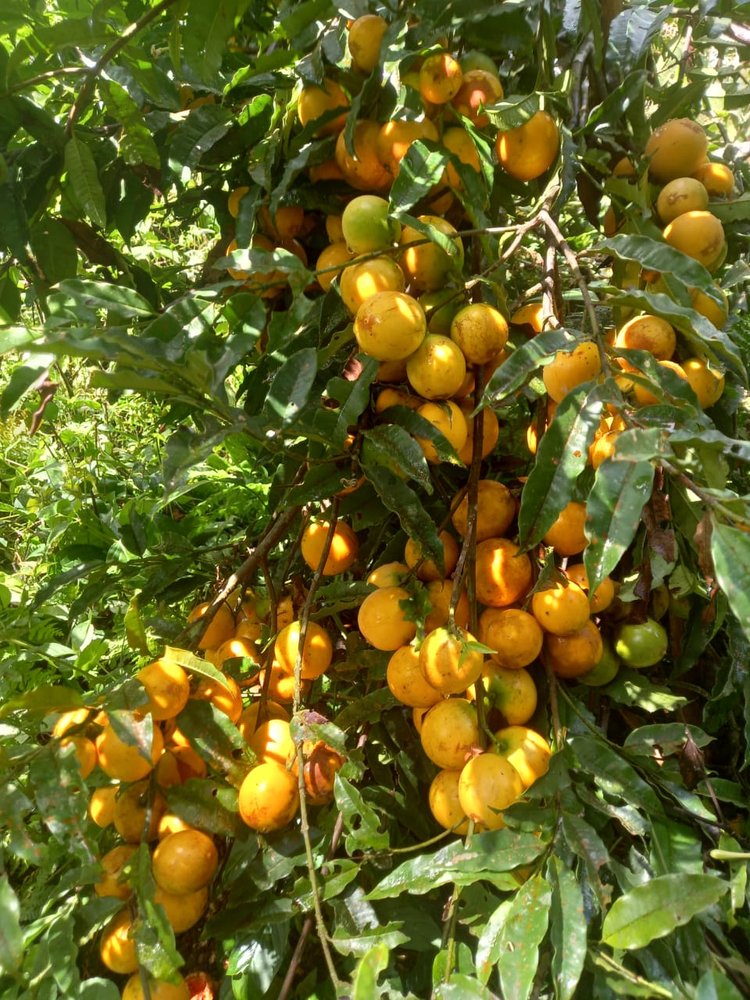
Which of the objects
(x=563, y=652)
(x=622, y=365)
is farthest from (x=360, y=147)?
(x=563, y=652)

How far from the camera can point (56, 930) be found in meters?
0.91

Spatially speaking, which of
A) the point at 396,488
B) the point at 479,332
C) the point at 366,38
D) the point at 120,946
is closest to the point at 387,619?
the point at 396,488

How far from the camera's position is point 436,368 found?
3.15 feet

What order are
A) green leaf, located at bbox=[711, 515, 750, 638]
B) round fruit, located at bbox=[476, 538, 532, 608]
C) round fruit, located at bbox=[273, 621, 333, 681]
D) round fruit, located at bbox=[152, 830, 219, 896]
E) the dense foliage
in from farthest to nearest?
round fruit, located at bbox=[273, 621, 333, 681], round fruit, located at bbox=[476, 538, 532, 608], round fruit, located at bbox=[152, 830, 219, 896], the dense foliage, green leaf, located at bbox=[711, 515, 750, 638]

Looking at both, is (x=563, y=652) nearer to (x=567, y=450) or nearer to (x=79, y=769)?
(x=567, y=450)

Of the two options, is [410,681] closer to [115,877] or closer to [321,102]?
[115,877]

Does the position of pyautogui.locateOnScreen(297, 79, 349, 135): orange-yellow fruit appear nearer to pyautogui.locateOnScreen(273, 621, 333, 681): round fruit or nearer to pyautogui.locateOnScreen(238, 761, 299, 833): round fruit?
pyautogui.locateOnScreen(273, 621, 333, 681): round fruit

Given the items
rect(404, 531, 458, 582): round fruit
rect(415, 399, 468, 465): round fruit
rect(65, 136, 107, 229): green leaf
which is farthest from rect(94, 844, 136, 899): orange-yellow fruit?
rect(65, 136, 107, 229): green leaf

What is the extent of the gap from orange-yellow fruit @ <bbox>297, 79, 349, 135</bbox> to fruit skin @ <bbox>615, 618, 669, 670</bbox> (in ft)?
2.94

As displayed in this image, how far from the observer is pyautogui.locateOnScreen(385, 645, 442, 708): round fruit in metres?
0.97

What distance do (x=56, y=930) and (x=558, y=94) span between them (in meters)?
1.34

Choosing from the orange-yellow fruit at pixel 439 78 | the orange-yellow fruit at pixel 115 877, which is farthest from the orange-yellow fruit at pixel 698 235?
the orange-yellow fruit at pixel 115 877

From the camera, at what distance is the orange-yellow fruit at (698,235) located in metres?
1.08

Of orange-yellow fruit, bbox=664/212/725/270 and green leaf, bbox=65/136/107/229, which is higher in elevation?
green leaf, bbox=65/136/107/229
